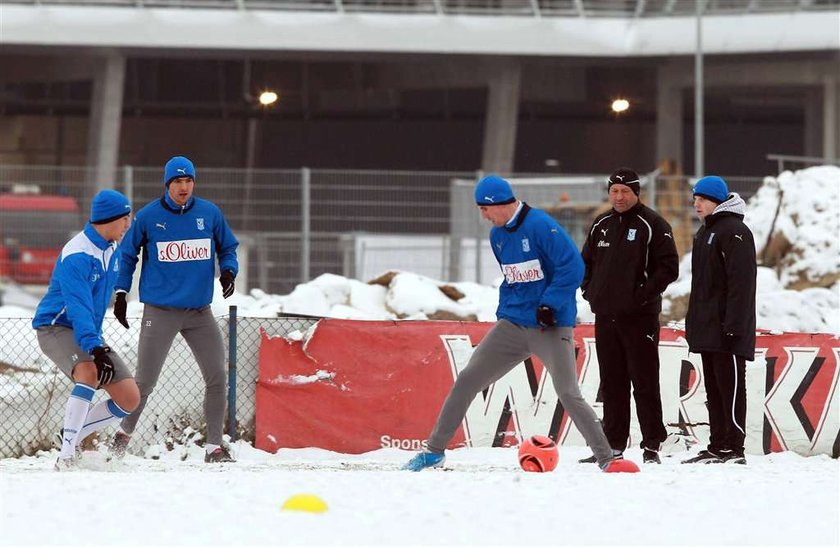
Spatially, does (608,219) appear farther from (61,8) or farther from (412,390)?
(61,8)

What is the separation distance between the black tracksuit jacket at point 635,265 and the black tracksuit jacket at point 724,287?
0.23 m

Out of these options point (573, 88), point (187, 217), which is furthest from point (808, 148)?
point (187, 217)

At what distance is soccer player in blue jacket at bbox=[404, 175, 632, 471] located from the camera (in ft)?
25.2

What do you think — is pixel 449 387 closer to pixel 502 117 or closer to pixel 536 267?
pixel 536 267

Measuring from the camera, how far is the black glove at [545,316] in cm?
758

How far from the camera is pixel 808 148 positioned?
37312 millimetres

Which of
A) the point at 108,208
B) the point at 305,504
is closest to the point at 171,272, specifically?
the point at 108,208

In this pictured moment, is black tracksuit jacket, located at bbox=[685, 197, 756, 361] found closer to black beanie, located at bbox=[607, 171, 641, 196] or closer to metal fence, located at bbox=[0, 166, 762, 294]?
black beanie, located at bbox=[607, 171, 641, 196]

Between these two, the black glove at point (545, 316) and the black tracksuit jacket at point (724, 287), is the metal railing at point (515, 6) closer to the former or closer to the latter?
the black tracksuit jacket at point (724, 287)

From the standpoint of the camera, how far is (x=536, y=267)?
775 centimetres

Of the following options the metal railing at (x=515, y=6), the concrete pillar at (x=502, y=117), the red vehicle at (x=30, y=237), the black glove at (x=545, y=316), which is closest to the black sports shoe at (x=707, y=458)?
the black glove at (x=545, y=316)

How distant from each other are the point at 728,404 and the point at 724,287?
26.0 inches

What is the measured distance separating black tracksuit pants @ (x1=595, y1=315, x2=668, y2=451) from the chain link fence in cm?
245

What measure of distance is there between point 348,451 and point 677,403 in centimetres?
222
